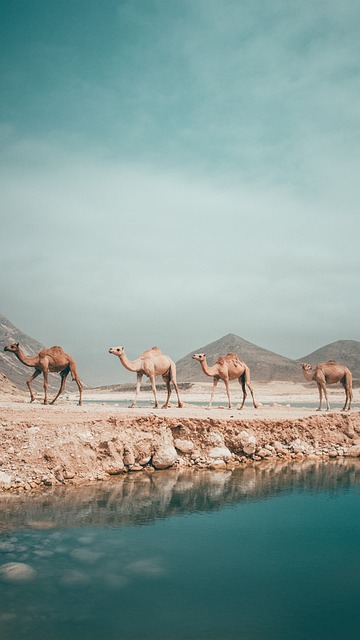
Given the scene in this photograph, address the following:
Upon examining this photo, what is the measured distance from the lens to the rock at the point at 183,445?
1388 centimetres

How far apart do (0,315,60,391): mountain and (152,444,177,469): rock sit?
52.2 meters

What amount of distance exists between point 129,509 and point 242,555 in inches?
124

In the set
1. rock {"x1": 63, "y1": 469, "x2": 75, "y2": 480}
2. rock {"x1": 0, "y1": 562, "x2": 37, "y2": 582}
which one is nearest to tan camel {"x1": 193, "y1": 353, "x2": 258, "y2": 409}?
rock {"x1": 63, "y1": 469, "x2": 75, "y2": 480}

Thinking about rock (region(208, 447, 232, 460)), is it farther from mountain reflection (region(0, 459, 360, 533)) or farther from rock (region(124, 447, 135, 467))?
rock (region(124, 447, 135, 467))

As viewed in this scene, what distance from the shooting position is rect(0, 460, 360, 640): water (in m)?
5.78

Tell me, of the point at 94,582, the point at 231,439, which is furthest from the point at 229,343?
the point at 94,582

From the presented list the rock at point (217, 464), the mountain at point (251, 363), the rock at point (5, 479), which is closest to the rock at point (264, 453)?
the rock at point (217, 464)

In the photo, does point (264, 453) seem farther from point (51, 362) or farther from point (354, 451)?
point (51, 362)

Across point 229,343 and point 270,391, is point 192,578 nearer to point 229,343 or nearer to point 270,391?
point 270,391

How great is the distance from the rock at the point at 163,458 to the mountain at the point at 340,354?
360ft

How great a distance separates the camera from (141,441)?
13180mm

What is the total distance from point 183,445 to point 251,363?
98.3 meters

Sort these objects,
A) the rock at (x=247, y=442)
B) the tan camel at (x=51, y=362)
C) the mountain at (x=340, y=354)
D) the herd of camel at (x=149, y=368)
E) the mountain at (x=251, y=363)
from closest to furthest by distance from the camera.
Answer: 1. the rock at (x=247, y=442)
2. the tan camel at (x=51, y=362)
3. the herd of camel at (x=149, y=368)
4. the mountain at (x=251, y=363)
5. the mountain at (x=340, y=354)

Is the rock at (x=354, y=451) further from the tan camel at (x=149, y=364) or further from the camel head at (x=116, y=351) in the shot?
the camel head at (x=116, y=351)
